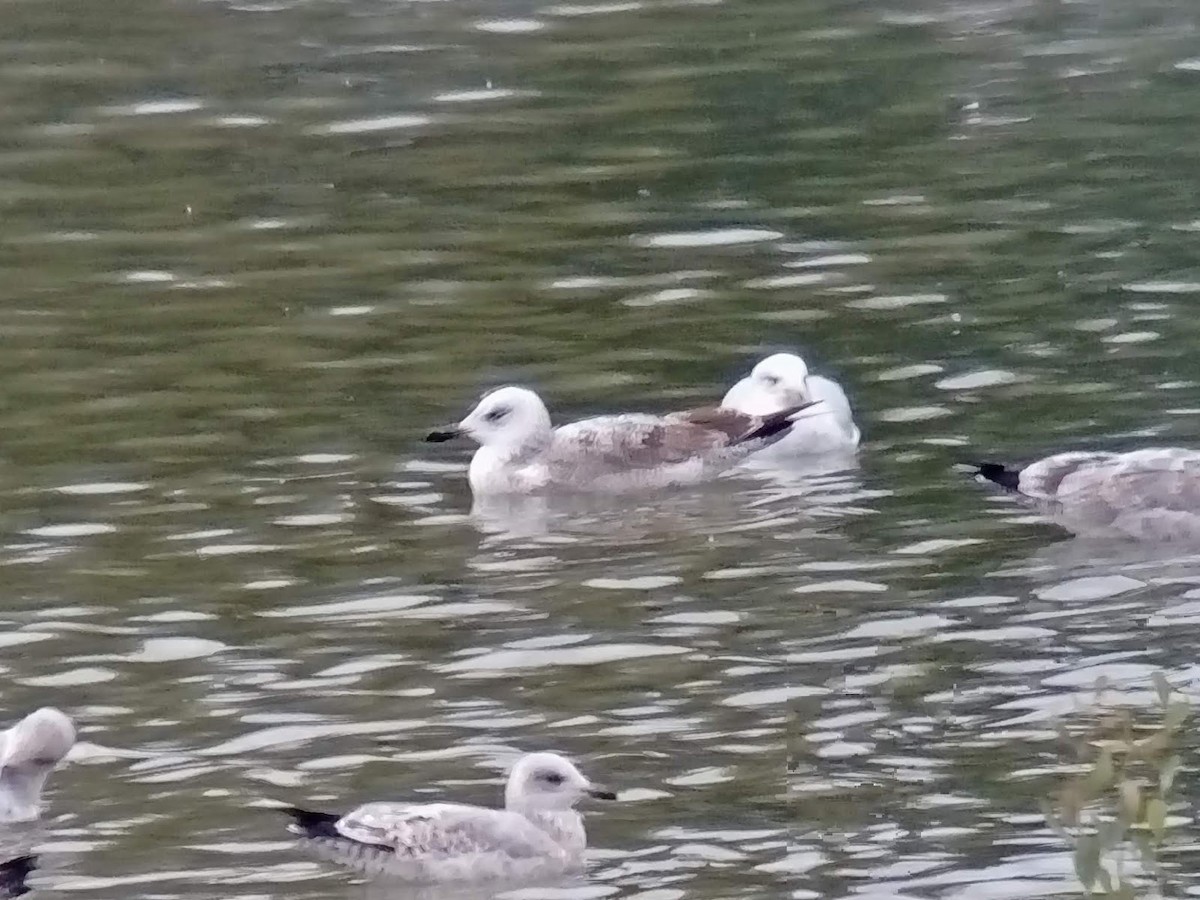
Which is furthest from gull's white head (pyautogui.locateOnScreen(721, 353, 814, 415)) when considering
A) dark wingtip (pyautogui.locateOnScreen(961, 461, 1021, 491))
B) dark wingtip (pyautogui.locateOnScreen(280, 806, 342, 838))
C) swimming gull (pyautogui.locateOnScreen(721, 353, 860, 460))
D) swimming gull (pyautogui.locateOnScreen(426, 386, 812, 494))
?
dark wingtip (pyautogui.locateOnScreen(280, 806, 342, 838))

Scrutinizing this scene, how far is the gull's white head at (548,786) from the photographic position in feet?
29.7

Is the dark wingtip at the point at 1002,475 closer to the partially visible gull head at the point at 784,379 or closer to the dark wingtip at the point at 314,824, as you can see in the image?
the partially visible gull head at the point at 784,379

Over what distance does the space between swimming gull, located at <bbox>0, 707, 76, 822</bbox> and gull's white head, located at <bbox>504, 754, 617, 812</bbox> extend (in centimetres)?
150

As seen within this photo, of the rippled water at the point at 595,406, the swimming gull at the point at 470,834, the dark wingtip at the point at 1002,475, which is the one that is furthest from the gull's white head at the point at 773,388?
the swimming gull at the point at 470,834

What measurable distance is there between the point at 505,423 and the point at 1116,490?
2.89m

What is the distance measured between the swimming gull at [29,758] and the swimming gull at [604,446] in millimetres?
4097

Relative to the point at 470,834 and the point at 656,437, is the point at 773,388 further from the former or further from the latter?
the point at 470,834

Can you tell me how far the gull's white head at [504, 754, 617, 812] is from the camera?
356 inches

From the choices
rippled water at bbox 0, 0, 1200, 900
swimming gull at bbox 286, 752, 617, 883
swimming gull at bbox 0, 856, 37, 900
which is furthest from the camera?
rippled water at bbox 0, 0, 1200, 900

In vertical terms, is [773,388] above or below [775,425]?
above

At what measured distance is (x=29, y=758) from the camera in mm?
9453

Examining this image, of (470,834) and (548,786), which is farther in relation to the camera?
(548,786)

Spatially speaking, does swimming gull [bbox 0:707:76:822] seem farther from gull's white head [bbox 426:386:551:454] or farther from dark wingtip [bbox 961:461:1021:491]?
dark wingtip [bbox 961:461:1021:491]

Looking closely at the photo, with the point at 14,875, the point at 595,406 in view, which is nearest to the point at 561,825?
the point at 14,875
